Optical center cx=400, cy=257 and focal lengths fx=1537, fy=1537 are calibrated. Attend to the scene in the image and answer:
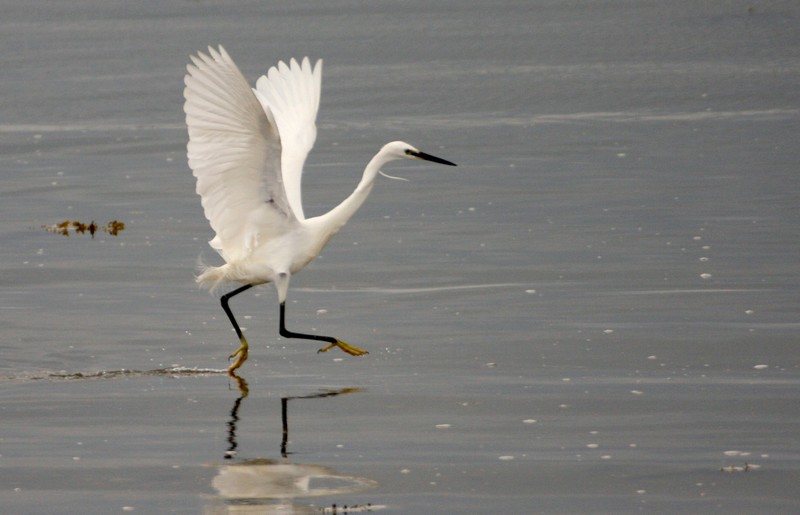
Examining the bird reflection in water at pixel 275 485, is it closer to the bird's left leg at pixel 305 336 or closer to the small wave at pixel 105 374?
the small wave at pixel 105 374

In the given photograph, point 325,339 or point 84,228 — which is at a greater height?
point 84,228

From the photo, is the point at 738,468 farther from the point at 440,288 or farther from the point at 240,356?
the point at 440,288

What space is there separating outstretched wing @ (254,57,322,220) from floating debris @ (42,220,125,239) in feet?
9.91

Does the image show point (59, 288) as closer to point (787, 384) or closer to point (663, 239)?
point (663, 239)

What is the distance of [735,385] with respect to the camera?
28.5ft

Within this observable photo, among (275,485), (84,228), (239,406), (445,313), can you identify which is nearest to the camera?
(275,485)

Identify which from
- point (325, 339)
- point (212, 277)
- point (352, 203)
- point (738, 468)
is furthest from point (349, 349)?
point (738, 468)

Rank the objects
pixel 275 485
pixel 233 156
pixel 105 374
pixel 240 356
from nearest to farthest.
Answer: pixel 275 485, pixel 105 374, pixel 240 356, pixel 233 156

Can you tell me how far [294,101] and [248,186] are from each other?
1.89 meters

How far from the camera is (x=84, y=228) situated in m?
14.2

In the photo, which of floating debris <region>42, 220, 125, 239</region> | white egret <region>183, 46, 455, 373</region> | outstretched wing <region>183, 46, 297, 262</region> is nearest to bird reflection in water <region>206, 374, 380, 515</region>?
white egret <region>183, 46, 455, 373</region>

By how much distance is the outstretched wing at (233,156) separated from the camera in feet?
30.8

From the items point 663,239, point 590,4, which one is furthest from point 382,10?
point 663,239

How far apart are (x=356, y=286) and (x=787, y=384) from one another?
404cm
